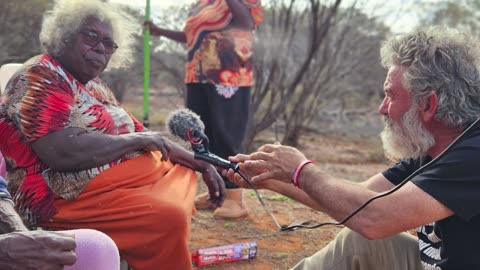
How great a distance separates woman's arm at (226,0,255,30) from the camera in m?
4.29

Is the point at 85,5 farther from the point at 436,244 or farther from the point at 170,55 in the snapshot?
the point at 170,55

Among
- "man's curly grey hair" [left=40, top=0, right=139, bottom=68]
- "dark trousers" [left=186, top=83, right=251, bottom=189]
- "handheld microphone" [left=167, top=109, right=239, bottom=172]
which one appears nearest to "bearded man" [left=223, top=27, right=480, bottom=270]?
"handheld microphone" [left=167, top=109, right=239, bottom=172]

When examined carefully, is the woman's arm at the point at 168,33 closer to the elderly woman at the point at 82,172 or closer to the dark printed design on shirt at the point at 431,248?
the elderly woman at the point at 82,172

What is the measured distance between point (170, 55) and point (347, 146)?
4396 mm

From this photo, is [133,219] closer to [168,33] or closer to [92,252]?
[92,252]

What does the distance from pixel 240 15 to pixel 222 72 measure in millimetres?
501

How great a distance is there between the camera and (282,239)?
4.19m

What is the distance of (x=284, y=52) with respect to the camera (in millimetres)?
8250

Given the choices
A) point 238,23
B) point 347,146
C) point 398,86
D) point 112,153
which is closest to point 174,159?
point 112,153

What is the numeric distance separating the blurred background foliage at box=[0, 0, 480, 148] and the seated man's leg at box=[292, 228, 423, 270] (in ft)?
15.4

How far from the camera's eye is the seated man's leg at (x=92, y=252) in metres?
1.79

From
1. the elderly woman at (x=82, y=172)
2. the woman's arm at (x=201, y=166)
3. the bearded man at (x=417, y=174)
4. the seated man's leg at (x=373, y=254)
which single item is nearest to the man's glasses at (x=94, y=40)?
the elderly woman at (x=82, y=172)

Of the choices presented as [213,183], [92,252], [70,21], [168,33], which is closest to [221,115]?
[168,33]

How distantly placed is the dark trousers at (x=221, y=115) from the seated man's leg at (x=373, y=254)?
2.09 metres
